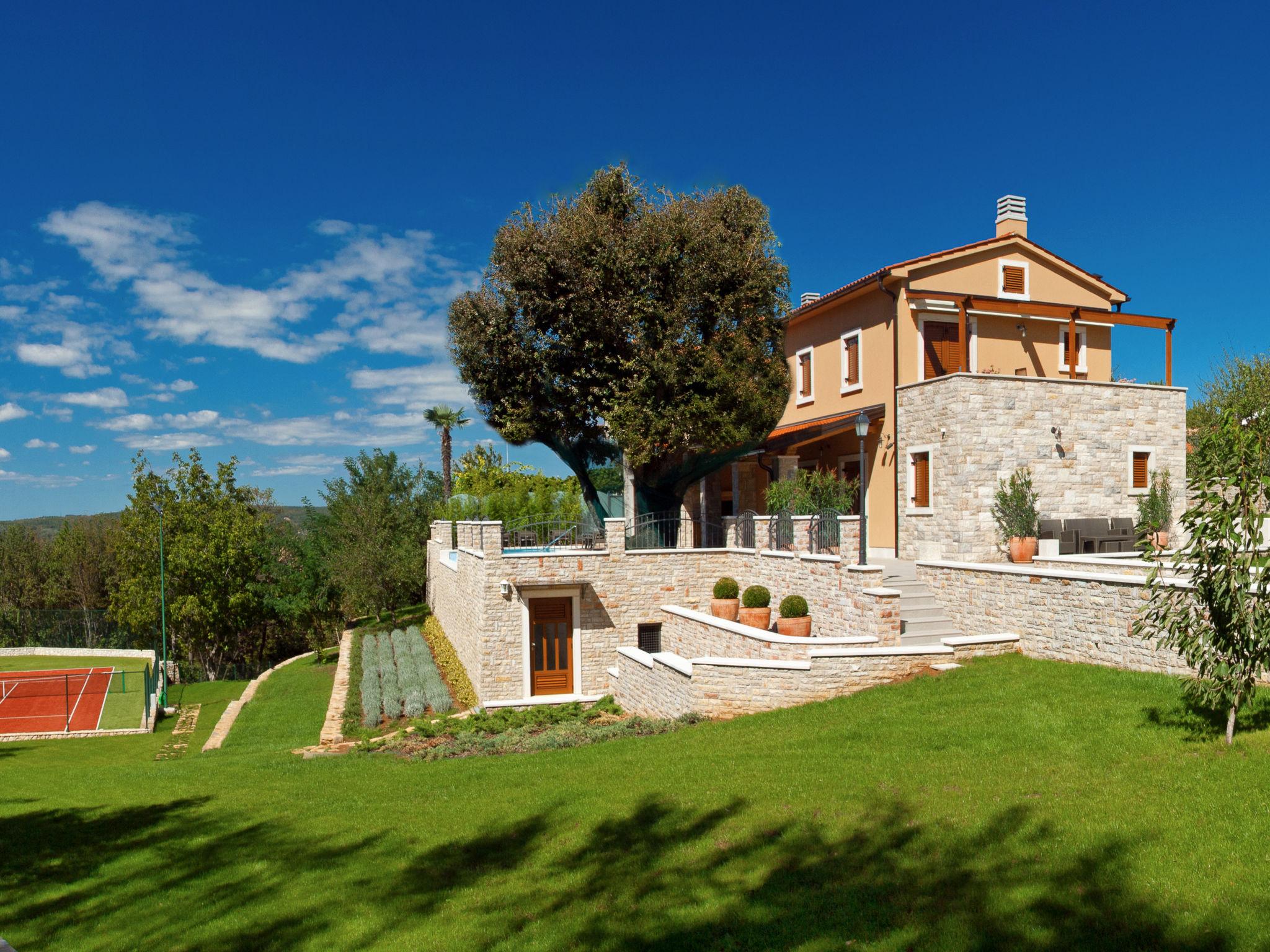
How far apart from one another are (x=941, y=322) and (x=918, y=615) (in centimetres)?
963

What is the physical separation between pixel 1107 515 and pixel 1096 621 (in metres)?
8.48

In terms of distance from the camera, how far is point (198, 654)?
139 ft

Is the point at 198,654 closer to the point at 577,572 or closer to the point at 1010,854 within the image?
the point at 577,572

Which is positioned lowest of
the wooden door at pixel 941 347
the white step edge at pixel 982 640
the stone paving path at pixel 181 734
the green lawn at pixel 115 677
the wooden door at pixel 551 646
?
the green lawn at pixel 115 677

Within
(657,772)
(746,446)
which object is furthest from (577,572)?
(657,772)

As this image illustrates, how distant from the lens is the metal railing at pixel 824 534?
16.1m

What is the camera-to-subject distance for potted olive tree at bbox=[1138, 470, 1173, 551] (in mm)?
18141

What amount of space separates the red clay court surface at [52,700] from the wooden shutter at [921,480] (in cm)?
2273

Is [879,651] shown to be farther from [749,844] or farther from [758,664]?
[749,844]

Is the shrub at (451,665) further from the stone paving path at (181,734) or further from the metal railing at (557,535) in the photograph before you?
the stone paving path at (181,734)

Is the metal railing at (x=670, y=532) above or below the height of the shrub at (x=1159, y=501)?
below

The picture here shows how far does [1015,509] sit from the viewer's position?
56.2ft

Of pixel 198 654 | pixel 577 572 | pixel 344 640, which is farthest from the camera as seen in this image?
pixel 198 654

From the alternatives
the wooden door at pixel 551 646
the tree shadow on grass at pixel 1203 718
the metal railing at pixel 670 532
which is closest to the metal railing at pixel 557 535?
the metal railing at pixel 670 532
